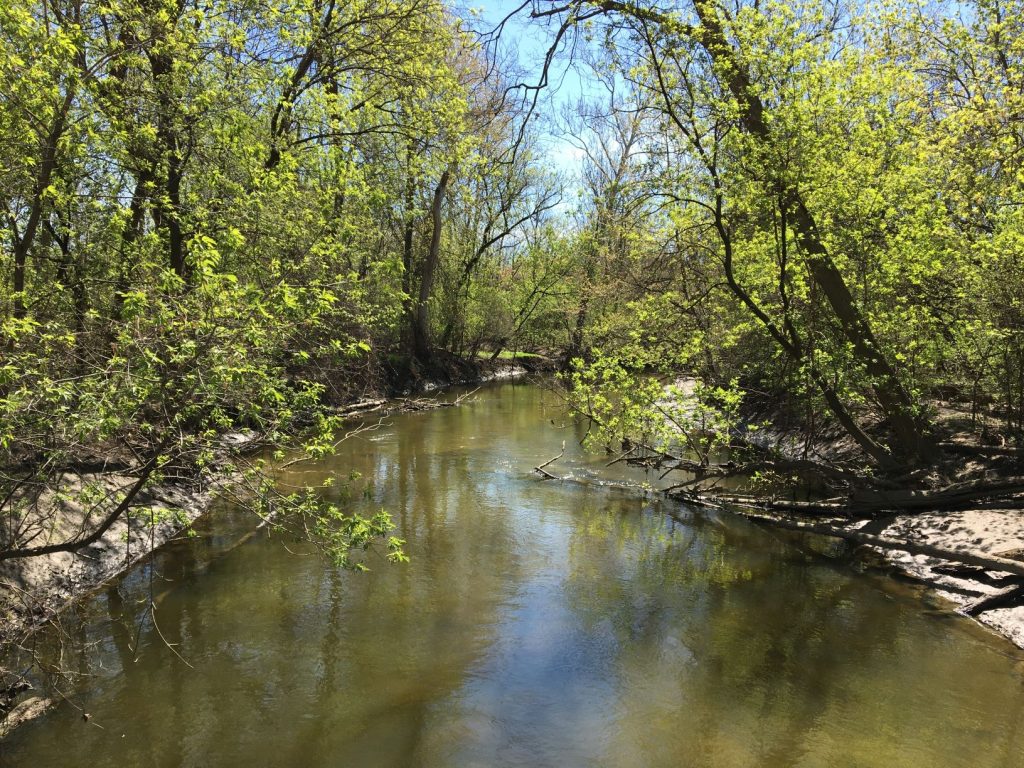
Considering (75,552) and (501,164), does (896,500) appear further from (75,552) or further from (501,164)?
(75,552)

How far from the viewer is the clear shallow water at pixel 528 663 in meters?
5.44

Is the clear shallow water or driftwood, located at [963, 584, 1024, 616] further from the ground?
driftwood, located at [963, 584, 1024, 616]

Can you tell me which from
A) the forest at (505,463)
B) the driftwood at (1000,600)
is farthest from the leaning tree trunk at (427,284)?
the driftwood at (1000,600)

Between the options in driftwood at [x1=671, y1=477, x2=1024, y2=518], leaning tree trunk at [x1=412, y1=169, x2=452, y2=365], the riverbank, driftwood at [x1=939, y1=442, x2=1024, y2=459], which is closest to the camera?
the riverbank

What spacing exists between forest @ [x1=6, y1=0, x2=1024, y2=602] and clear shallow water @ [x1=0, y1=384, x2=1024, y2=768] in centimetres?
158

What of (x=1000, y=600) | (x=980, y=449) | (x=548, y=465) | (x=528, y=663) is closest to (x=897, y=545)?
(x=1000, y=600)

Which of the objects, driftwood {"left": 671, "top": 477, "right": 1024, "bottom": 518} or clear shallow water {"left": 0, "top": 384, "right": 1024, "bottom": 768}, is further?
driftwood {"left": 671, "top": 477, "right": 1024, "bottom": 518}

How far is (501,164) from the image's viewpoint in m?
11.1

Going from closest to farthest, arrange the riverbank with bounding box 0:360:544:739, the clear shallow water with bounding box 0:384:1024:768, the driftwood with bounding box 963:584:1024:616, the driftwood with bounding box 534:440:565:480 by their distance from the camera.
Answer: the clear shallow water with bounding box 0:384:1024:768, the riverbank with bounding box 0:360:544:739, the driftwood with bounding box 963:584:1024:616, the driftwood with bounding box 534:440:565:480

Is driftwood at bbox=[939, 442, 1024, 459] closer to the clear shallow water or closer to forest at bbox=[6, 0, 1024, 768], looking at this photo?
forest at bbox=[6, 0, 1024, 768]

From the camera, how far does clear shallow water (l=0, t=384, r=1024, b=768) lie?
544 centimetres

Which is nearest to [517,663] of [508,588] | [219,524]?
[508,588]

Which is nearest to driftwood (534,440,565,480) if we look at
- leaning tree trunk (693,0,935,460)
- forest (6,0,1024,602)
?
forest (6,0,1024,602)

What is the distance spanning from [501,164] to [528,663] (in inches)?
323
